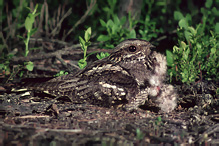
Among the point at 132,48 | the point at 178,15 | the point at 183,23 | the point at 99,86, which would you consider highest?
the point at 178,15

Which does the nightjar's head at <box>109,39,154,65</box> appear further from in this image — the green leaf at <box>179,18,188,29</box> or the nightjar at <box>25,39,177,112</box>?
the green leaf at <box>179,18,188,29</box>

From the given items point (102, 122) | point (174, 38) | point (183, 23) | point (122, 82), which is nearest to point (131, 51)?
point (122, 82)

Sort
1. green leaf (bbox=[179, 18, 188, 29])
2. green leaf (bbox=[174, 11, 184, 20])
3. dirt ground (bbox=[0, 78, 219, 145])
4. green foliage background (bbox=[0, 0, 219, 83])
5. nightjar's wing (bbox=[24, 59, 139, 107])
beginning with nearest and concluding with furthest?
dirt ground (bbox=[0, 78, 219, 145]) → nightjar's wing (bbox=[24, 59, 139, 107]) → green foliage background (bbox=[0, 0, 219, 83]) → green leaf (bbox=[179, 18, 188, 29]) → green leaf (bbox=[174, 11, 184, 20])

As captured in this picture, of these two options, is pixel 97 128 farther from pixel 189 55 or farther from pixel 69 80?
pixel 189 55

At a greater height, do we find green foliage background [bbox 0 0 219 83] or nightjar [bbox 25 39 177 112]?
green foliage background [bbox 0 0 219 83]

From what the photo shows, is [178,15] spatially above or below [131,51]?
above

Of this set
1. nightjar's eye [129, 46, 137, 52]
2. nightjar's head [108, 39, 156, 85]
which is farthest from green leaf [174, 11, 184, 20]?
nightjar's eye [129, 46, 137, 52]

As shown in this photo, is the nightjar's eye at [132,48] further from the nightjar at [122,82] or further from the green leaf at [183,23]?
the green leaf at [183,23]

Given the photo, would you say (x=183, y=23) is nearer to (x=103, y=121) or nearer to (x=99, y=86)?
(x=99, y=86)
